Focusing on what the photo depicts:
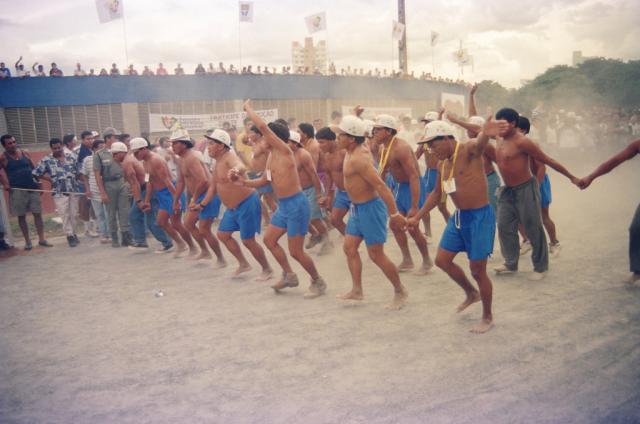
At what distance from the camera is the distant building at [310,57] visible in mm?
26656

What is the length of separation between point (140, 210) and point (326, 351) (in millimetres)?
5831

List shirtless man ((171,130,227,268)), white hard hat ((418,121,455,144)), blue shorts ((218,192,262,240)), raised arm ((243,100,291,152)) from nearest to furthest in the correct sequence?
white hard hat ((418,121,455,144)) → raised arm ((243,100,291,152)) → blue shorts ((218,192,262,240)) → shirtless man ((171,130,227,268))

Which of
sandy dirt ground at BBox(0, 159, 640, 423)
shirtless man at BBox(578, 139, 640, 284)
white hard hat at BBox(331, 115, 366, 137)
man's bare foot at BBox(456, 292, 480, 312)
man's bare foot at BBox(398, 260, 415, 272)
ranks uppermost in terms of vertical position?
white hard hat at BBox(331, 115, 366, 137)

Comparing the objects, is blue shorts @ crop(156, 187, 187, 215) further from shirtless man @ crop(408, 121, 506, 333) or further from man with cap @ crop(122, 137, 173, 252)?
shirtless man @ crop(408, 121, 506, 333)

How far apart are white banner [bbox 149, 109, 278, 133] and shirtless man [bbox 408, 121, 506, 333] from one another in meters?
13.9

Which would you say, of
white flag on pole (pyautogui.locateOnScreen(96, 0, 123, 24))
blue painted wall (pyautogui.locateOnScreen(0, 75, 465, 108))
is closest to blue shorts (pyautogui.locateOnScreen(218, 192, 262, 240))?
white flag on pole (pyautogui.locateOnScreen(96, 0, 123, 24))

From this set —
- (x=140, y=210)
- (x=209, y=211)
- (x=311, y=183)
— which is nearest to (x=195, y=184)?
(x=209, y=211)

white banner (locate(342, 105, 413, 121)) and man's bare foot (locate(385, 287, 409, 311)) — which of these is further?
white banner (locate(342, 105, 413, 121))

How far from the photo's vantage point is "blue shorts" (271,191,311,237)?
5746 mm

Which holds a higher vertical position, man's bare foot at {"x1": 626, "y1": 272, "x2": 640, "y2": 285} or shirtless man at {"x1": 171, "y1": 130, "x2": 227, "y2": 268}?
shirtless man at {"x1": 171, "y1": 130, "x2": 227, "y2": 268}

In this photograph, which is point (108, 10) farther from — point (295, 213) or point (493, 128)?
point (493, 128)

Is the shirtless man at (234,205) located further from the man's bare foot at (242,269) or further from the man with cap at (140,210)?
the man with cap at (140,210)

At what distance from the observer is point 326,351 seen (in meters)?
4.25

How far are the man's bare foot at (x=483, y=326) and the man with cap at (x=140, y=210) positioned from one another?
5846 mm
